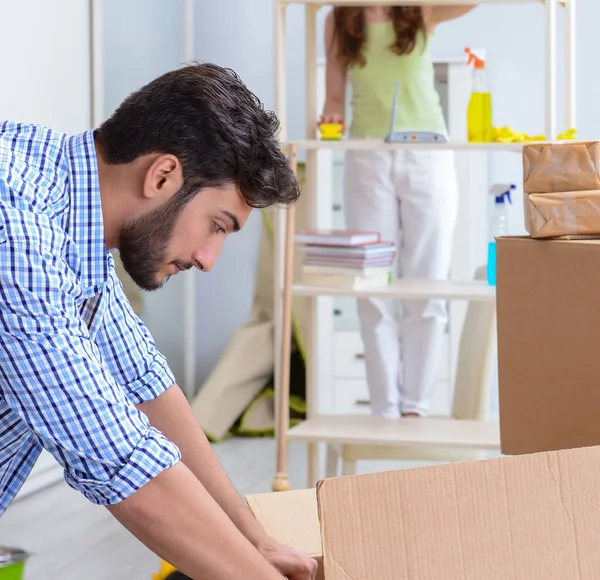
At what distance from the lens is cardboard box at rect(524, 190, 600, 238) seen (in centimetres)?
125

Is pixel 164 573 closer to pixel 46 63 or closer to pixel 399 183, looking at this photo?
pixel 399 183

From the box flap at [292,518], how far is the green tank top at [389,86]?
5.28 ft

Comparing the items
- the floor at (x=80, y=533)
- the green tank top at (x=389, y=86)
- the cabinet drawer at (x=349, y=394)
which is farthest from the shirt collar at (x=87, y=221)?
the cabinet drawer at (x=349, y=394)

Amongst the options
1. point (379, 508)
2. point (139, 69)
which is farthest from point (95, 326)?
point (139, 69)

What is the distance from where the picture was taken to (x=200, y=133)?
3.50 feet

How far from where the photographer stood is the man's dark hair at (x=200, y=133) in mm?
1067

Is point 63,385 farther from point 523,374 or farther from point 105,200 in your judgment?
point 523,374

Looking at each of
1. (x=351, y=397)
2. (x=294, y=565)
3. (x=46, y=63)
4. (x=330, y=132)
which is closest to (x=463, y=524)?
(x=294, y=565)

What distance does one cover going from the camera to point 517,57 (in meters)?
3.88

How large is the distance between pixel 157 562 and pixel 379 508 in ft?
5.69

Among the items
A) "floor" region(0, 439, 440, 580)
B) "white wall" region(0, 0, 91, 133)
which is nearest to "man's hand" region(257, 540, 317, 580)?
"floor" region(0, 439, 440, 580)

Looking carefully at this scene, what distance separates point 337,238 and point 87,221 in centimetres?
155

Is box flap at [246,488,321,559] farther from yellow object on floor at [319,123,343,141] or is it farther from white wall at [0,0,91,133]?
white wall at [0,0,91,133]

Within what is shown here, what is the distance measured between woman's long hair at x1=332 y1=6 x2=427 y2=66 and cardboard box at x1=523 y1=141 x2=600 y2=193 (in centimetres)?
143
